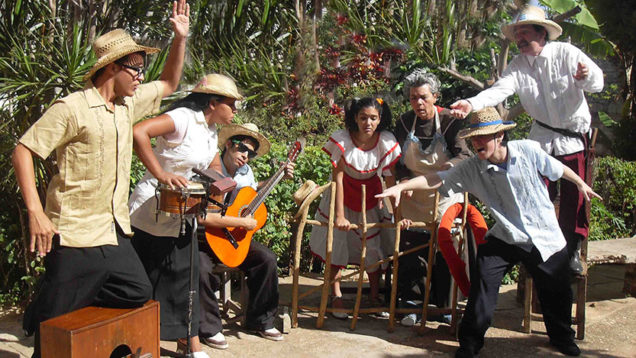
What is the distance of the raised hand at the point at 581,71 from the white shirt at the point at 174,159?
2.87 metres

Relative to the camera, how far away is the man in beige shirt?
3.43 metres

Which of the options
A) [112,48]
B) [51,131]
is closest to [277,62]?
[112,48]

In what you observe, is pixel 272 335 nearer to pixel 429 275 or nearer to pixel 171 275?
pixel 171 275

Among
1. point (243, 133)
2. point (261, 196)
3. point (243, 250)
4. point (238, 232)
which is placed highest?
point (243, 133)

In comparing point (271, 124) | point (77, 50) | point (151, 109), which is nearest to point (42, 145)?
point (151, 109)

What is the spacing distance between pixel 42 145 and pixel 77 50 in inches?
85.9

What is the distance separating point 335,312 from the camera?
5586mm

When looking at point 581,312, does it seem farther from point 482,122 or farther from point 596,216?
point 596,216

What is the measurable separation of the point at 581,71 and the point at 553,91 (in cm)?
28

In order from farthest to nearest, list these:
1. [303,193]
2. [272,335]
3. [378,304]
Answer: [378,304] → [303,193] → [272,335]

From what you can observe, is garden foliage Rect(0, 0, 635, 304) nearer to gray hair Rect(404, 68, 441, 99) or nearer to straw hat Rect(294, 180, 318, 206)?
straw hat Rect(294, 180, 318, 206)

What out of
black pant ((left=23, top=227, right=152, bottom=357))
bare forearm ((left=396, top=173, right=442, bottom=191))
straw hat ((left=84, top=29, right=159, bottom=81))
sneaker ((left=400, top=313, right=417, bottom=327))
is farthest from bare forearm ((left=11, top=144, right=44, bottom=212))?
sneaker ((left=400, top=313, right=417, bottom=327))

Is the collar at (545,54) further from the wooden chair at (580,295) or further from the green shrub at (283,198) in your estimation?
the green shrub at (283,198)

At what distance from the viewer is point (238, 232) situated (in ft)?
16.2
